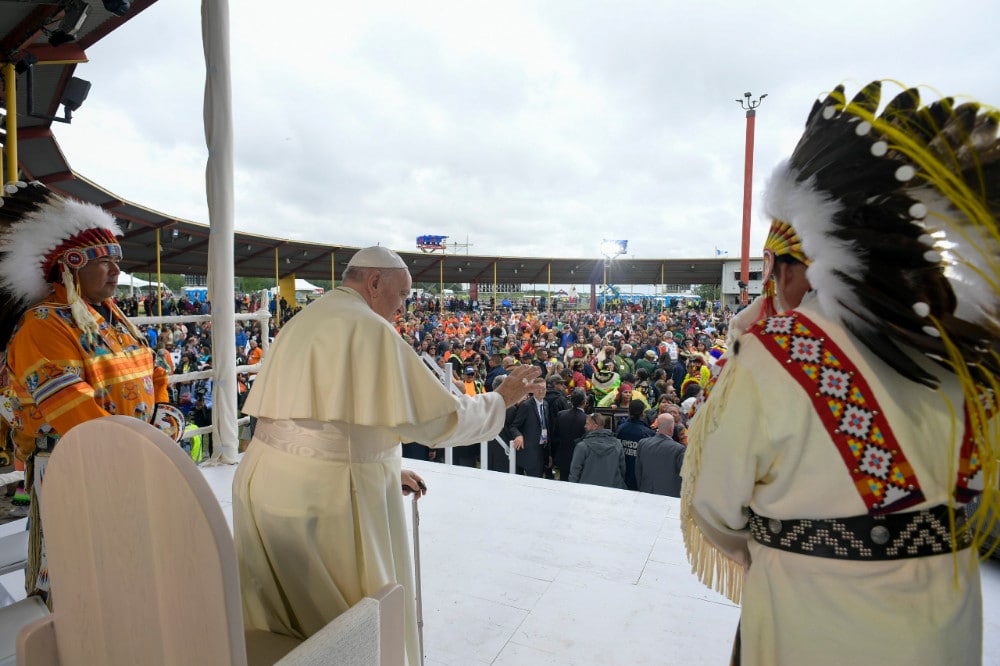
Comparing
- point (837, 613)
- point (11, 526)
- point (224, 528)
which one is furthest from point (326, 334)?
point (11, 526)

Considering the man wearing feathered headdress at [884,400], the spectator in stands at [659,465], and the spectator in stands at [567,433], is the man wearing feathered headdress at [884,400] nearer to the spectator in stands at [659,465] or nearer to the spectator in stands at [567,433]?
the spectator in stands at [659,465]

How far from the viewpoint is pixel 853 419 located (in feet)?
3.33

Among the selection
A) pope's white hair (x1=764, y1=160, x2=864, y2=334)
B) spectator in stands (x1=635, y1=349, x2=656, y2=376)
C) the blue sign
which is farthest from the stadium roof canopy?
the blue sign

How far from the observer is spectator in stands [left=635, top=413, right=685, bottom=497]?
A: 392cm

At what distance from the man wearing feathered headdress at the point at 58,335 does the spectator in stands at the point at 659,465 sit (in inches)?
119

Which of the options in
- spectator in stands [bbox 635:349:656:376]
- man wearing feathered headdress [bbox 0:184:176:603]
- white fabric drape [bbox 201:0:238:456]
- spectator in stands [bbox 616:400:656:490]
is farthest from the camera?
spectator in stands [bbox 635:349:656:376]

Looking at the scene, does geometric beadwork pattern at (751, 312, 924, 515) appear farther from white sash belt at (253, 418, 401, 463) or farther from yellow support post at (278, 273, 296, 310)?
yellow support post at (278, 273, 296, 310)

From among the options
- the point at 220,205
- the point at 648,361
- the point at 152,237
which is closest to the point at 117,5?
the point at 220,205

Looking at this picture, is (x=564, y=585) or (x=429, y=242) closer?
(x=564, y=585)

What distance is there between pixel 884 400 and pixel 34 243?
256 cm

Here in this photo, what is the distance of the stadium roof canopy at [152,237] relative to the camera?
168 inches

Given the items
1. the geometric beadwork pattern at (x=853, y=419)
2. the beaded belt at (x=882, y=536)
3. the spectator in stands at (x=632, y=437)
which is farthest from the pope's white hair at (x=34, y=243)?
the spectator in stands at (x=632, y=437)

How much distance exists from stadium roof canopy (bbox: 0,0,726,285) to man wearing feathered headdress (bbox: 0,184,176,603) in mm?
631

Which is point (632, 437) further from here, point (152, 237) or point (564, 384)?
point (152, 237)
